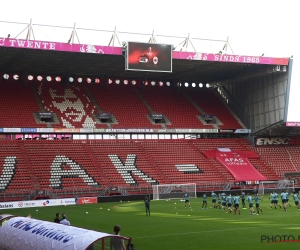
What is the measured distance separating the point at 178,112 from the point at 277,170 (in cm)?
1435

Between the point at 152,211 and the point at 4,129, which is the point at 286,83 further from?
the point at 4,129

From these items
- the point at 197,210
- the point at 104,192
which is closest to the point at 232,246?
the point at 197,210

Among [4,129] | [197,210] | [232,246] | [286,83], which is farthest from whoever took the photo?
[286,83]

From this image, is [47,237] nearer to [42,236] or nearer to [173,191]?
[42,236]

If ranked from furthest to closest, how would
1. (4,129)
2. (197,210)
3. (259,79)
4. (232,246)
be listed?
(259,79), (4,129), (197,210), (232,246)

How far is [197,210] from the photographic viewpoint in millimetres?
41344

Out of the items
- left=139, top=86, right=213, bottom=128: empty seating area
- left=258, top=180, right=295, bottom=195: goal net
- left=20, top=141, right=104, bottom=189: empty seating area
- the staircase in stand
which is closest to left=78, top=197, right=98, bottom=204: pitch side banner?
left=20, top=141, right=104, bottom=189: empty seating area

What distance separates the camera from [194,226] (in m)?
30.3

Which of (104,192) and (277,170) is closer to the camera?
(104,192)

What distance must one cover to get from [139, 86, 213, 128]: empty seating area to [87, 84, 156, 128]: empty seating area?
1.67 m

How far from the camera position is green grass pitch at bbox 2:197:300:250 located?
919 inches

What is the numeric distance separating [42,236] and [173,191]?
4077cm

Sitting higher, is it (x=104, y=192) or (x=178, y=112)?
(x=178, y=112)

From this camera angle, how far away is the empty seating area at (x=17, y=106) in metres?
59.1
